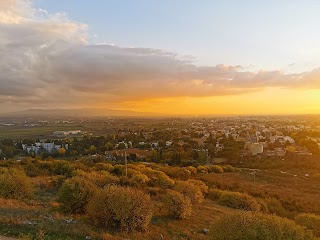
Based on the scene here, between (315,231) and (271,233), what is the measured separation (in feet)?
19.4

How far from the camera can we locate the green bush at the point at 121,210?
36.3ft

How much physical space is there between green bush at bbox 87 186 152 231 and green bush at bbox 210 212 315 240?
316cm

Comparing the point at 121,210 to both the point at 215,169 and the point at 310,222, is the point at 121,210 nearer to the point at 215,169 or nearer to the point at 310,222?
the point at 310,222

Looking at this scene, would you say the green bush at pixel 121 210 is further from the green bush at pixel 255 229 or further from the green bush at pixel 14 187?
the green bush at pixel 14 187

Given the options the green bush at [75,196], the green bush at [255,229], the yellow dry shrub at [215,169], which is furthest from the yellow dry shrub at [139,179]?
the yellow dry shrub at [215,169]

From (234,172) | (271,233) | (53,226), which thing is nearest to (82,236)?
(53,226)

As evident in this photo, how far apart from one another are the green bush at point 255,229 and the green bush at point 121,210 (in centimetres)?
316

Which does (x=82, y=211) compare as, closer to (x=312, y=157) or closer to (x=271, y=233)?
(x=271, y=233)

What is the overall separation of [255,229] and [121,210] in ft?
15.4

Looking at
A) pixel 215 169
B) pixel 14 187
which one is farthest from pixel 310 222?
pixel 215 169

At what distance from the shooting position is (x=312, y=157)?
149 feet

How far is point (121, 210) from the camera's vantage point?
11.0m

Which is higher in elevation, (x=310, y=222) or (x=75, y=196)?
(x=75, y=196)

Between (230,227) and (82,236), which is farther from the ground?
(230,227)
